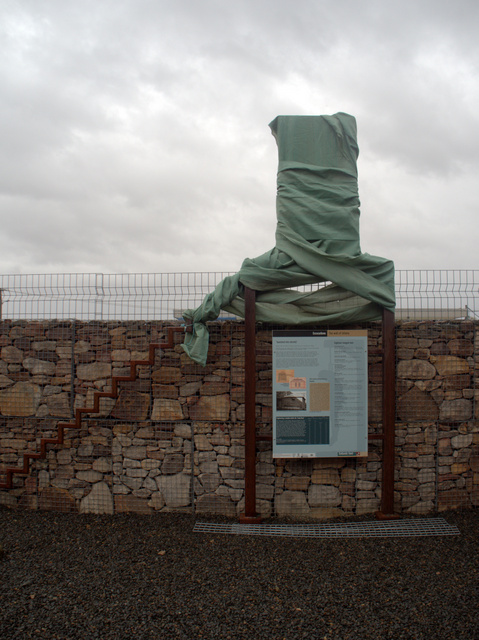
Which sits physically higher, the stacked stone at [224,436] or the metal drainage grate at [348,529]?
the stacked stone at [224,436]

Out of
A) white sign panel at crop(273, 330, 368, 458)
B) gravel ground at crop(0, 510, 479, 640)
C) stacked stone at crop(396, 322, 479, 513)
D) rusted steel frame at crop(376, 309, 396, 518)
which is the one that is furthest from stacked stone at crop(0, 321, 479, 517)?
gravel ground at crop(0, 510, 479, 640)

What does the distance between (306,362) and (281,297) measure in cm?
90

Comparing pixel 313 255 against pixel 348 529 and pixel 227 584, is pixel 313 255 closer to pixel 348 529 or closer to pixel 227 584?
pixel 348 529

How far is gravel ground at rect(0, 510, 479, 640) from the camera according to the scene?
11.6 ft

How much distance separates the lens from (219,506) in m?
5.89

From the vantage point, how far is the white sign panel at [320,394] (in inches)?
220

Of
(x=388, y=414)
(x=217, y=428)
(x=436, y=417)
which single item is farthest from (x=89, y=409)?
(x=436, y=417)

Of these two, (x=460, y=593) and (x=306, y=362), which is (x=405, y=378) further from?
(x=460, y=593)

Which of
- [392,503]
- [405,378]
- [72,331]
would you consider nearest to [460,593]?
[392,503]

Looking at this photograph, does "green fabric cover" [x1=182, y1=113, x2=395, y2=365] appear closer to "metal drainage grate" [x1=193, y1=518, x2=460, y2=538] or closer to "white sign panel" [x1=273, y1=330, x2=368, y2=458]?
"white sign panel" [x1=273, y1=330, x2=368, y2=458]

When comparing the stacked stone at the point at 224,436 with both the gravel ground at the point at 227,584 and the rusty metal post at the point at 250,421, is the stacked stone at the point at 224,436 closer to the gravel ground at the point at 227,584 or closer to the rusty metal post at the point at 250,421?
the rusty metal post at the point at 250,421

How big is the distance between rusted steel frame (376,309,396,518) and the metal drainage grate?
0.81 ft

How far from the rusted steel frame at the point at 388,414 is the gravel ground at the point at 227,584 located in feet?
1.95

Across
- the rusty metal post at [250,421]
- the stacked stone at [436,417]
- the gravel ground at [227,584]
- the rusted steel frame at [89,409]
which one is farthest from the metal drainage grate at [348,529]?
the rusted steel frame at [89,409]
